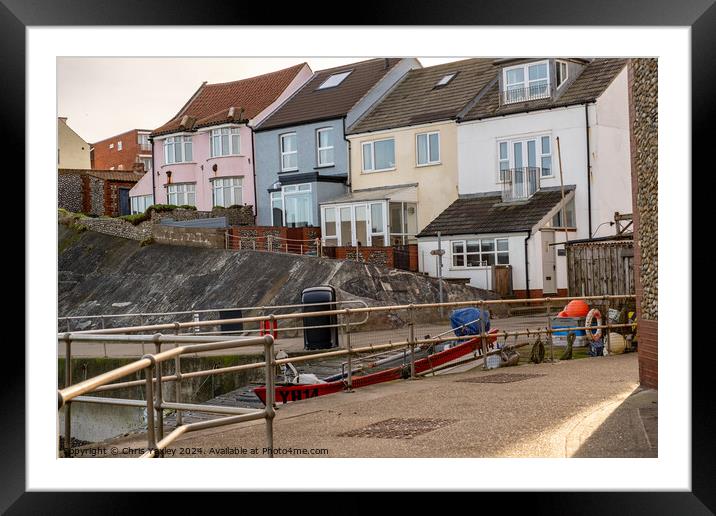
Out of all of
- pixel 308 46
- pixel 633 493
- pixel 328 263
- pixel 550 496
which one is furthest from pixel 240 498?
pixel 328 263

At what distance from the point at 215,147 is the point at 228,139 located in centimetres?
80

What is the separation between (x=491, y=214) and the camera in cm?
2883

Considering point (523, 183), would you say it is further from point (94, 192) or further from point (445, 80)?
point (94, 192)

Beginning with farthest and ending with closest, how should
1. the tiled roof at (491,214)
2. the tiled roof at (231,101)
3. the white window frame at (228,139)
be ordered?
the tiled roof at (231,101) → the white window frame at (228,139) → the tiled roof at (491,214)

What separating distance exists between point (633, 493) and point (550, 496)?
1.76ft

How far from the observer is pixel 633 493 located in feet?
19.4

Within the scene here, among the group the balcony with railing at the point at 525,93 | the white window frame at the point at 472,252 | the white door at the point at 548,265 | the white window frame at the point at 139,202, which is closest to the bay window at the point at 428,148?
the balcony with railing at the point at 525,93

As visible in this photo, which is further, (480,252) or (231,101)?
(231,101)

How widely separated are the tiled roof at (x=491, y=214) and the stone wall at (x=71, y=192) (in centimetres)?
2054

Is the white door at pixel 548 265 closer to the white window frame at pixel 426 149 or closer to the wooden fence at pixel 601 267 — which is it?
the wooden fence at pixel 601 267

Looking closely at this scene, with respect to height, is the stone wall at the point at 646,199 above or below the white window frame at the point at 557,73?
below

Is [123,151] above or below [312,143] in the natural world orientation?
above

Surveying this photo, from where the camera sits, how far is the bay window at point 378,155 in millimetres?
33688

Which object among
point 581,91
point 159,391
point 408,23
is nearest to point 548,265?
point 581,91
